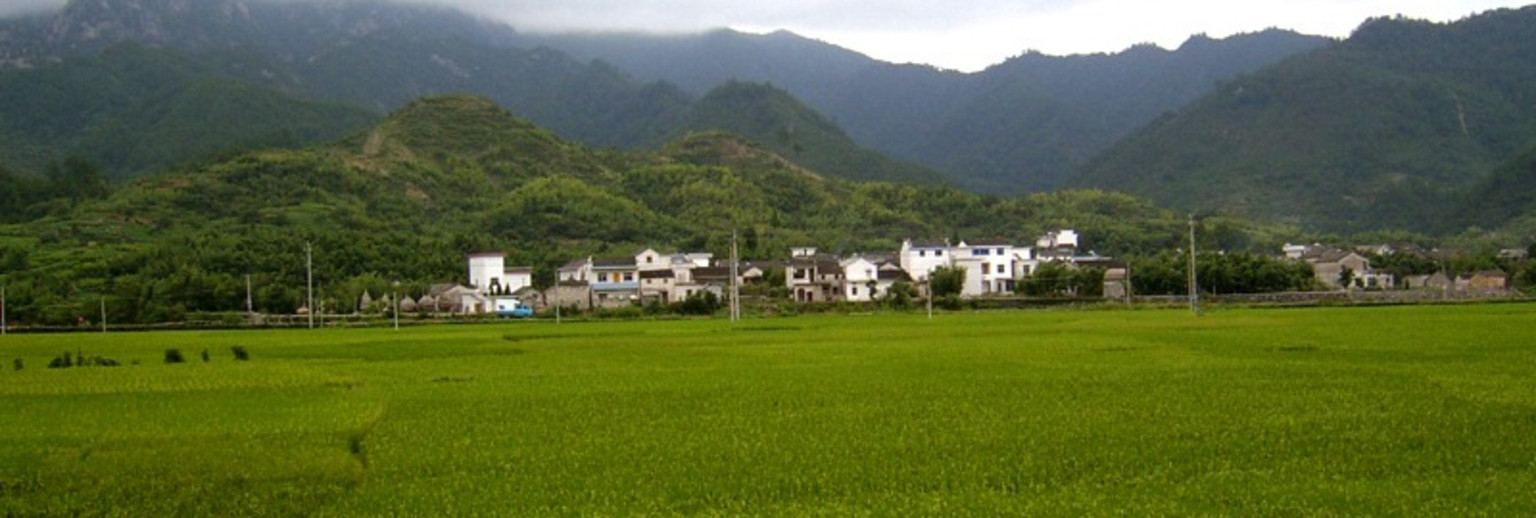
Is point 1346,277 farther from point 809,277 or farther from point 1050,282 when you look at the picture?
point 809,277

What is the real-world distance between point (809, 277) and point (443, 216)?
38.4 metres

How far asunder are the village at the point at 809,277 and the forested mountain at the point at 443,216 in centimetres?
343

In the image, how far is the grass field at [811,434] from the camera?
11133mm

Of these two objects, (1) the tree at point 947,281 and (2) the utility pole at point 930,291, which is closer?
(2) the utility pole at point 930,291

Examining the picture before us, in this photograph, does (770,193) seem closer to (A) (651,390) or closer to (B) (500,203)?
(B) (500,203)

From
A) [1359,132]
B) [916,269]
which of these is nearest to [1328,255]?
[916,269]

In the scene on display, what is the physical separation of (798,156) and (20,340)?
117982 mm

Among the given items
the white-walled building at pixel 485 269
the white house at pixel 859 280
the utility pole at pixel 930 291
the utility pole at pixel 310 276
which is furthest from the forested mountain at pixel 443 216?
the utility pole at pixel 930 291

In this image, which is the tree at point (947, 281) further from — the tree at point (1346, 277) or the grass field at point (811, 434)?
the grass field at point (811, 434)

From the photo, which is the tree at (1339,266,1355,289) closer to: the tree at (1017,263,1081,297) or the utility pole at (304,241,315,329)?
the tree at (1017,263,1081,297)

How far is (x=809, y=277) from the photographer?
7962 cm

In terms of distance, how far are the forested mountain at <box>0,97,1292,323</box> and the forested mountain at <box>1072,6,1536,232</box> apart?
2663 centimetres

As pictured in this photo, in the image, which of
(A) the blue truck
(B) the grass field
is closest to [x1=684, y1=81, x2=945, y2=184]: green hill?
(A) the blue truck

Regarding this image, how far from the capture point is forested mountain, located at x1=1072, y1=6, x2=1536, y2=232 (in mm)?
139625
